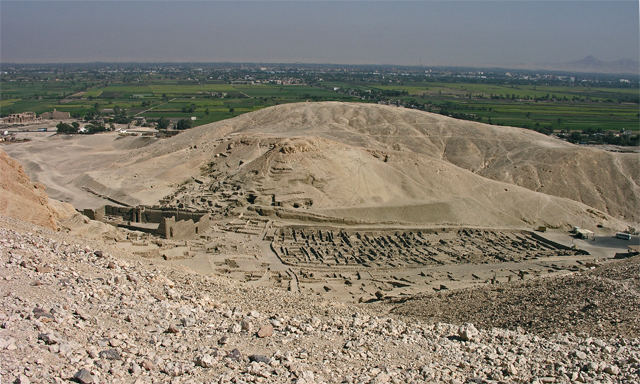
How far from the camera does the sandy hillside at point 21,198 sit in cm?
1939

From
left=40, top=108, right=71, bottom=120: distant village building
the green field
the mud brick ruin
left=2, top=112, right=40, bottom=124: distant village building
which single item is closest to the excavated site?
the mud brick ruin

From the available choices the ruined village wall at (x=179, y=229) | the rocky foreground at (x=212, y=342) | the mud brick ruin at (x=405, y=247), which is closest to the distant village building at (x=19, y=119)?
the ruined village wall at (x=179, y=229)

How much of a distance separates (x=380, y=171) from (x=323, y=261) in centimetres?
1621

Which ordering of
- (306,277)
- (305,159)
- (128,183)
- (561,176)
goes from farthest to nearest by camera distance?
(561,176)
(128,183)
(305,159)
(306,277)

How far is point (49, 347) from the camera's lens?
7730 mm

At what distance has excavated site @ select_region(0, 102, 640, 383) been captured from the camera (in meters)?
8.97

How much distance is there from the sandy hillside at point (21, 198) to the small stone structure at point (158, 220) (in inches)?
215

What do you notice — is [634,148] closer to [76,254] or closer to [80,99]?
[76,254]

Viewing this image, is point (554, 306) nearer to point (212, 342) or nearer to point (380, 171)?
point (212, 342)

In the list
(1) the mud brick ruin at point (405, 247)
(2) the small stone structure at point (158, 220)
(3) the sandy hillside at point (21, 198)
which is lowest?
(1) the mud brick ruin at point (405, 247)

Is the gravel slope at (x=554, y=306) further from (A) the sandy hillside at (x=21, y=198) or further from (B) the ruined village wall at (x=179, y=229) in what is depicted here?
(B) the ruined village wall at (x=179, y=229)

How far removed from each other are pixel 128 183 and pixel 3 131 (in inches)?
2111

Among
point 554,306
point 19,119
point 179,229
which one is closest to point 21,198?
point 179,229

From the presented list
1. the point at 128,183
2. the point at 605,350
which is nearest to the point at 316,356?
the point at 605,350
